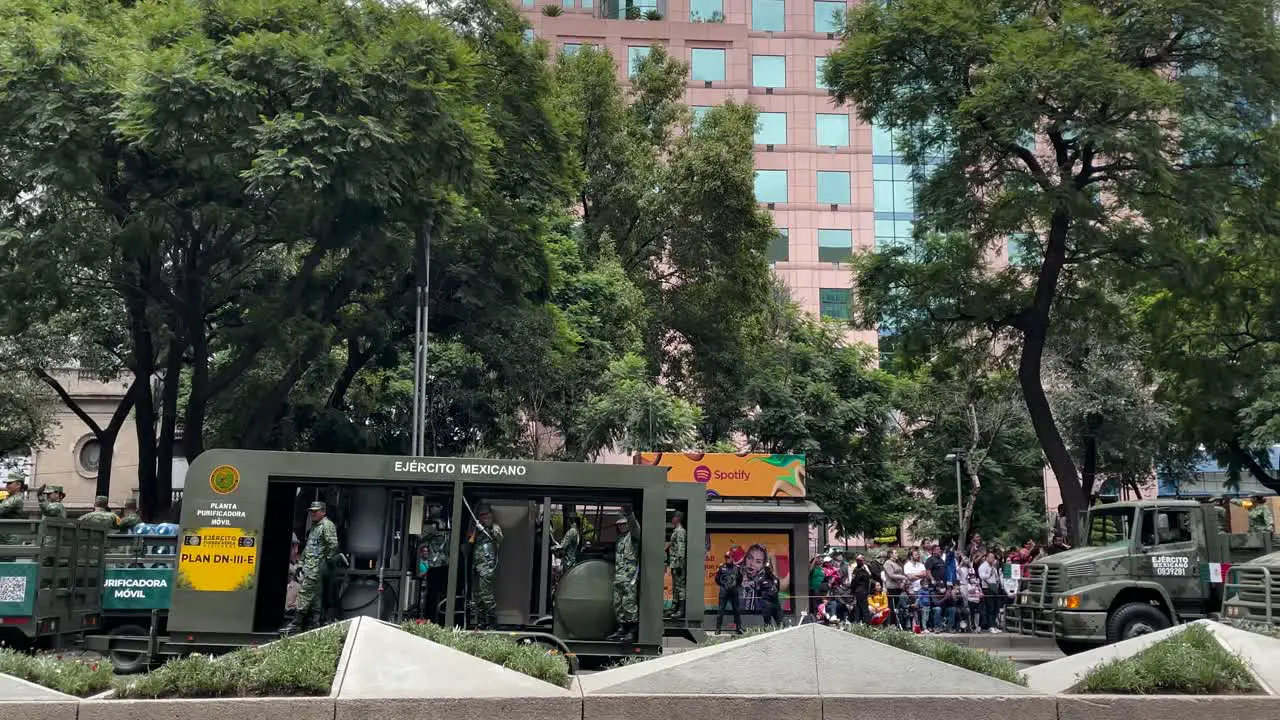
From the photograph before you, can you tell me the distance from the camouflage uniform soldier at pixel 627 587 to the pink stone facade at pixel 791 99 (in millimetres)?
49980

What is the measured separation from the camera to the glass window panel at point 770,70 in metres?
66.6

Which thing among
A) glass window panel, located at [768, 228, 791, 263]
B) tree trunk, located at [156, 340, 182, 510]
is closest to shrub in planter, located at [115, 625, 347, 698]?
tree trunk, located at [156, 340, 182, 510]

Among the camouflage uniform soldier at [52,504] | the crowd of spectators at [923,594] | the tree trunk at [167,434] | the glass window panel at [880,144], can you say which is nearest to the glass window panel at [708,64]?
the glass window panel at [880,144]

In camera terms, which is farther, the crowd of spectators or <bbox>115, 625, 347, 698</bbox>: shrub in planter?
the crowd of spectators

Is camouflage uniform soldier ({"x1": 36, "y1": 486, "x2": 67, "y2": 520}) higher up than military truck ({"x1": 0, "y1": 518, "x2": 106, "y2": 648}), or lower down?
higher up

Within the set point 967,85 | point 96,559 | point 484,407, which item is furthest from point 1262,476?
point 96,559

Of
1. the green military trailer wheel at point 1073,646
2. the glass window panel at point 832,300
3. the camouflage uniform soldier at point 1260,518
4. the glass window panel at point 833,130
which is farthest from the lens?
the glass window panel at point 833,130

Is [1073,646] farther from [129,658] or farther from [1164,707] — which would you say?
[129,658]

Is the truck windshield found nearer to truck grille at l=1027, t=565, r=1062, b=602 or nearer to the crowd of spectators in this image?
truck grille at l=1027, t=565, r=1062, b=602

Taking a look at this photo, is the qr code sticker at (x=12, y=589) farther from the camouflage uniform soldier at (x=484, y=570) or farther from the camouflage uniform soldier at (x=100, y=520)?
the camouflage uniform soldier at (x=484, y=570)

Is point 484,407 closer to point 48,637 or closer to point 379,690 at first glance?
point 48,637

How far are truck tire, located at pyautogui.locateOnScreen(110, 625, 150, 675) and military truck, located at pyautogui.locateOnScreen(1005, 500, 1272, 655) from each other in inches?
517

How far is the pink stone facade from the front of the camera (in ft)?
205

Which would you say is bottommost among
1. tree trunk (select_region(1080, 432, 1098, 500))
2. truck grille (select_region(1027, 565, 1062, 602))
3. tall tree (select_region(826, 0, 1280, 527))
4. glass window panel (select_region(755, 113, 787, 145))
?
truck grille (select_region(1027, 565, 1062, 602))
